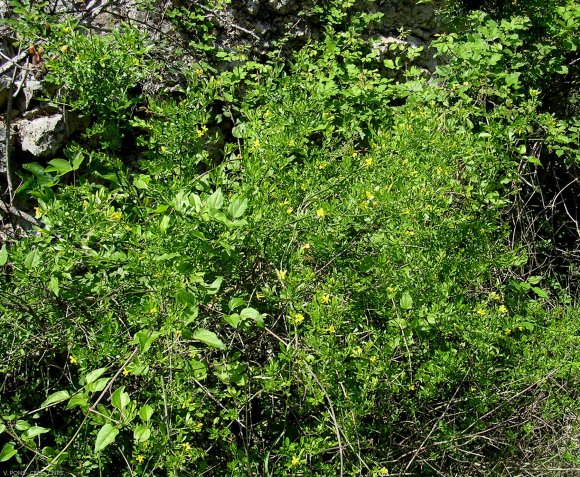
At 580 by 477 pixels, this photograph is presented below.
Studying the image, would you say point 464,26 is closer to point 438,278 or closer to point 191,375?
point 438,278

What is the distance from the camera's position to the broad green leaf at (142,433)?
1.74 meters

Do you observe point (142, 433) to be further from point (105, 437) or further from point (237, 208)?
point (237, 208)

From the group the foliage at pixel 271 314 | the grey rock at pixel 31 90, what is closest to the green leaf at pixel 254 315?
the foliage at pixel 271 314

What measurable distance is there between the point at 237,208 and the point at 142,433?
2.27 feet

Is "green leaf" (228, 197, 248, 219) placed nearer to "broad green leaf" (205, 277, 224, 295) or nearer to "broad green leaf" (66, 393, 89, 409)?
"broad green leaf" (205, 277, 224, 295)

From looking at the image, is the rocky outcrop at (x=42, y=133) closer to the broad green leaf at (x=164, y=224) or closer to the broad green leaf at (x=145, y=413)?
the broad green leaf at (x=164, y=224)

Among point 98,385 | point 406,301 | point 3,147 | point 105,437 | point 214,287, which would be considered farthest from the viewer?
point 3,147

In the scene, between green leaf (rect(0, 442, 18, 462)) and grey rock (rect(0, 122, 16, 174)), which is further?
grey rock (rect(0, 122, 16, 174))

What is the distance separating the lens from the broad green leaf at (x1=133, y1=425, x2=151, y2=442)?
1.74 m

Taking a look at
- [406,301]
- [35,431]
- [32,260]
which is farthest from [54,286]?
[406,301]

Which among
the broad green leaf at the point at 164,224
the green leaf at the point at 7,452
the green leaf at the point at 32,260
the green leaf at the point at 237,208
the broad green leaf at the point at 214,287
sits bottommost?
the green leaf at the point at 7,452

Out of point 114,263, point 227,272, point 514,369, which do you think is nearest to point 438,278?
point 514,369

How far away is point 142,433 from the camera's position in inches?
68.9

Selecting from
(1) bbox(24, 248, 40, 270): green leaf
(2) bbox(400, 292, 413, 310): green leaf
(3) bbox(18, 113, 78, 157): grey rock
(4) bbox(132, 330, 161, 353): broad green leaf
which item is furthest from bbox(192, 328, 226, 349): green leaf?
(3) bbox(18, 113, 78, 157): grey rock
